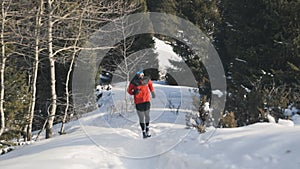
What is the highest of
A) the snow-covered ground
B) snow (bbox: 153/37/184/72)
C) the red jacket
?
snow (bbox: 153/37/184/72)

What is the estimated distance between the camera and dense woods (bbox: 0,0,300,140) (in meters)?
11.5

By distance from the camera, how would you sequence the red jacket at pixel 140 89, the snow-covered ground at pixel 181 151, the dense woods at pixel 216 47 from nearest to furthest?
1. the snow-covered ground at pixel 181 151
2. the red jacket at pixel 140 89
3. the dense woods at pixel 216 47

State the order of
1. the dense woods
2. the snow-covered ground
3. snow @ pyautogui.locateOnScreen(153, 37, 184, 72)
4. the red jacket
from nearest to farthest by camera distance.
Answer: the snow-covered ground → the red jacket → the dense woods → snow @ pyautogui.locateOnScreen(153, 37, 184, 72)

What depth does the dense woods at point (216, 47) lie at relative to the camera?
11.5 metres

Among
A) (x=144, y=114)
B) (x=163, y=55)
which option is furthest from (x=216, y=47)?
(x=144, y=114)

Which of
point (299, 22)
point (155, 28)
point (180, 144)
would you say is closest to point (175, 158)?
point (180, 144)

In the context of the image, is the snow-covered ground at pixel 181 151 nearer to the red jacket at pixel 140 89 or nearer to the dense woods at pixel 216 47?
the red jacket at pixel 140 89

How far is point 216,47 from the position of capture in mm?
18844

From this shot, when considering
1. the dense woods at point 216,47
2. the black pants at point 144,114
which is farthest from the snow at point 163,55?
the black pants at point 144,114

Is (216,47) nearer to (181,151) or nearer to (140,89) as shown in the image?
(140,89)

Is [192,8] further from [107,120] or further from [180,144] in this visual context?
[180,144]

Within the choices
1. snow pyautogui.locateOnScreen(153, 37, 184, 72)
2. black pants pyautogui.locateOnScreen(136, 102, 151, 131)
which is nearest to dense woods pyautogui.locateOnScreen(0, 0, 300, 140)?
black pants pyautogui.locateOnScreen(136, 102, 151, 131)

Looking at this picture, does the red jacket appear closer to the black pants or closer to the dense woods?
the black pants

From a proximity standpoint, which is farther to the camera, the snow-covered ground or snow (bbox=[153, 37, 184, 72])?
snow (bbox=[153, 37, 184, 72])
